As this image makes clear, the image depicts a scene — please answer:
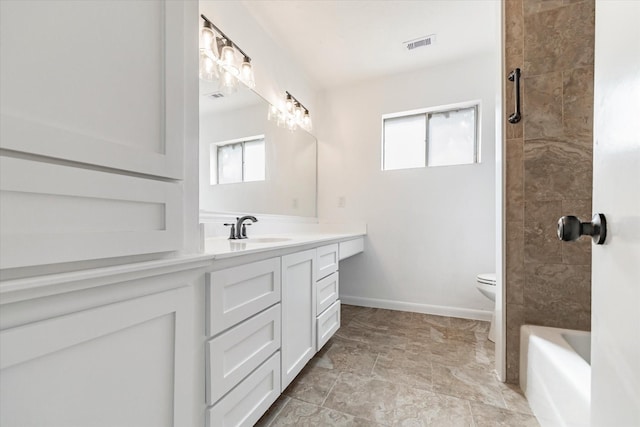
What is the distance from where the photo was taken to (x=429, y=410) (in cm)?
121

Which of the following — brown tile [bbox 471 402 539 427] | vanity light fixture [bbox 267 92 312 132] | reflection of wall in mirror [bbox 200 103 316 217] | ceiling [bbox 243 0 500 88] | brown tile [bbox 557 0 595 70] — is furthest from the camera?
vanity light fixture [bbox 267 92 312 132]

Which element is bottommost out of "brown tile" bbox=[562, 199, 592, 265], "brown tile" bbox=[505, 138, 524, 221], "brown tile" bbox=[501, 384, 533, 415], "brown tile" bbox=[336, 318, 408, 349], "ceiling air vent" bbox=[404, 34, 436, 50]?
"brown tile" bbox=[336, 318, 408, 349]

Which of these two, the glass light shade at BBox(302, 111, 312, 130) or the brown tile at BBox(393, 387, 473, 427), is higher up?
the glass light shade at BBox(302, 111, 312, 130)

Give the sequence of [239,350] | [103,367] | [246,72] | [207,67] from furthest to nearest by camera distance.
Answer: [246,72] → [207,67] → [239,350] → [103,367]

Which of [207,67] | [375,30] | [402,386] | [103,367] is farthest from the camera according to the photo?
[375,30]

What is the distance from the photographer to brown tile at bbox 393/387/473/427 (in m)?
1.14

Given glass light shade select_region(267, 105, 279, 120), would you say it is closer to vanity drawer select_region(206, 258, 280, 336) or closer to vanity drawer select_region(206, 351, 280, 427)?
vanity drawer select_region(206, 258, 280, 336)

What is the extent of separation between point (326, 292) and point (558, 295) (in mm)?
1248

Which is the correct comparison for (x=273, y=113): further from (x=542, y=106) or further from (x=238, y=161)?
(x=542, y=106)

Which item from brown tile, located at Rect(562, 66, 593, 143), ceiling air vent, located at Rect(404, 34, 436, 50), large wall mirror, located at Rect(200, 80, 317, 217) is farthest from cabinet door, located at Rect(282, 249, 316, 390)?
ceiling air vent, located at Rect(404, 34, 436, 50)

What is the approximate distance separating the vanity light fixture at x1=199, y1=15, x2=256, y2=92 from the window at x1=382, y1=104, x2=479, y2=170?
149cm

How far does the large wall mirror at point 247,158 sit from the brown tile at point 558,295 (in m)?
1.78

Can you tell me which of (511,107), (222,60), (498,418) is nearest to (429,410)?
(498,418)

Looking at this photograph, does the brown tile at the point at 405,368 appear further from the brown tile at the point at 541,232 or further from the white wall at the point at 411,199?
the white wall at the point at 411,199
